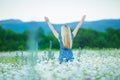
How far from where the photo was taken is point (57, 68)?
174 inches

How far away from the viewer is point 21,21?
581cm

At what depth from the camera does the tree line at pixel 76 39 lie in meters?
5.70

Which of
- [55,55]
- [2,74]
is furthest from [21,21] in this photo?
[2,74]

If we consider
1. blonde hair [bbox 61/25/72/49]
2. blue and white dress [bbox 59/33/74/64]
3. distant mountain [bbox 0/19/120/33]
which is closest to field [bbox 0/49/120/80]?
blue and white dress [bbox 59/33/74/64]

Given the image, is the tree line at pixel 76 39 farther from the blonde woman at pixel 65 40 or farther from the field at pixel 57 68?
the blonde woman at pixel 65 40

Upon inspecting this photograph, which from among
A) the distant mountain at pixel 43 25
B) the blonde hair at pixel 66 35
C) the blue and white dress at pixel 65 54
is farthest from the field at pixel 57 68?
the distant mountain at pixel 43 25

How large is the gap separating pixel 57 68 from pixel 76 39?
4.44 feet

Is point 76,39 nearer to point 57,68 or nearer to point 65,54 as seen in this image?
point 65,54

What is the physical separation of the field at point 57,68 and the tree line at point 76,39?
18 cm

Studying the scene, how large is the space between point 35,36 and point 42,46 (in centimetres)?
22

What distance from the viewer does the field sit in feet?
13.8

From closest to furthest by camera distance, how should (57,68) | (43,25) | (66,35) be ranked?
(57,68) → (66,35) → (43,25)

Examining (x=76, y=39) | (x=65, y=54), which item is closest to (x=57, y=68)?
(x=65, y=54)

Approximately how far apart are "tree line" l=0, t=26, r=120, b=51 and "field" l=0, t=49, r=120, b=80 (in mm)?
175
